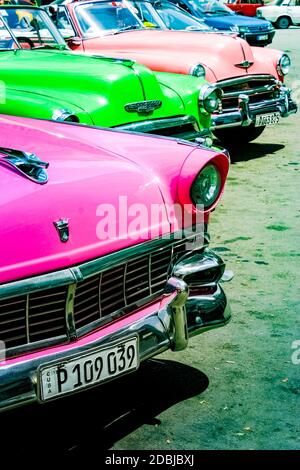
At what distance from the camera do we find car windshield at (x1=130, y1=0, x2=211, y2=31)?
9.72 m

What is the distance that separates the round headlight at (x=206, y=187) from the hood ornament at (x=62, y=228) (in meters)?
0.73

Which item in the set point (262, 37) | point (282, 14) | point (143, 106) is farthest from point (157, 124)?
point (282, 14)

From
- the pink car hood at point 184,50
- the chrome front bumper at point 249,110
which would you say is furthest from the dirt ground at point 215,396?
the pink car hood at point 184,50

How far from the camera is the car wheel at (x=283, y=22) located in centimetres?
3075

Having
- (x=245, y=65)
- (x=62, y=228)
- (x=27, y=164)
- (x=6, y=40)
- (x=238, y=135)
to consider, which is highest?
(x=6, y=40)

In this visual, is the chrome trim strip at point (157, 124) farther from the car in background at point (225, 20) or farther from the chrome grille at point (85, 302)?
the car in background at point (225, 20)

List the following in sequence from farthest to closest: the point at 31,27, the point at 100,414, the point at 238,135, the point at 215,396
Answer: the point at 238,135, the point at 31,27, the point at 215,396, the point at 100,414

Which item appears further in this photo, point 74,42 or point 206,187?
point 74,42

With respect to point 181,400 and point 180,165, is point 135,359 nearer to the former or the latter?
point 181,400

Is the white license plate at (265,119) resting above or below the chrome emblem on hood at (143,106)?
below

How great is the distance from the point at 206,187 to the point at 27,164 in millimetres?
840

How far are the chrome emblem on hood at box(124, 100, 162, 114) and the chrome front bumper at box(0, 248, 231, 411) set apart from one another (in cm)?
253

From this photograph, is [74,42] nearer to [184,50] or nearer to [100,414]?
[184,50]

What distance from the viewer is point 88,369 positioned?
2789 millimetres
